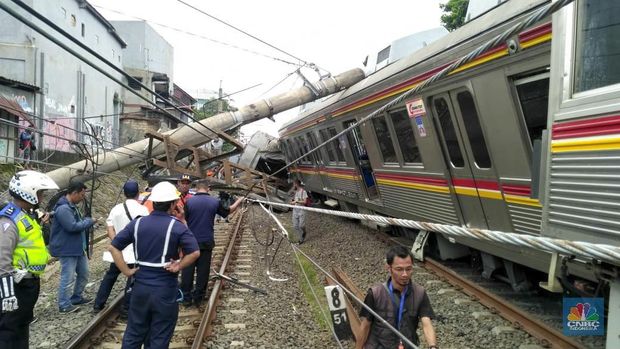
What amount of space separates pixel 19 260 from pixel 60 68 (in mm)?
22106

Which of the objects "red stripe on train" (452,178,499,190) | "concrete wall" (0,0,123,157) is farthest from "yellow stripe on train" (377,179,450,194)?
"concrete wall" (0,0,123,157)

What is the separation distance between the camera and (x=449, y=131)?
621 centimetres

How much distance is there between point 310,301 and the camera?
6.67 metres

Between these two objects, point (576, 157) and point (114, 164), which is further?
point (114, 164)

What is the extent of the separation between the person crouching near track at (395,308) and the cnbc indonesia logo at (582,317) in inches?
72.7

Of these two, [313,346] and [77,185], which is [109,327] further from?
[313,346]

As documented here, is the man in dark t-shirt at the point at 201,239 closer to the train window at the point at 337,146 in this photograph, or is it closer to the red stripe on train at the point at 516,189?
the red stripe on train at the point at 516,189

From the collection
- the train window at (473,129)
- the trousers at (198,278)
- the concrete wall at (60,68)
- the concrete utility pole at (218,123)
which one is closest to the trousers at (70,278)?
the trousers at (198,278)

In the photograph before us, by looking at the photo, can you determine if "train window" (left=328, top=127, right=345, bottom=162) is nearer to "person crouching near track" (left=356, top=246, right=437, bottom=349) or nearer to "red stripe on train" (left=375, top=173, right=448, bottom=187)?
"red stripe on train" (left=375, top=173, right=448, bottom=187)

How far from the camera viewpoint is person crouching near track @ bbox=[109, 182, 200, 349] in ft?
12.7

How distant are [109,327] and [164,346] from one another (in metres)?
2.01

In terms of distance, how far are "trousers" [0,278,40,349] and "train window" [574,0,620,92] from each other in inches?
159

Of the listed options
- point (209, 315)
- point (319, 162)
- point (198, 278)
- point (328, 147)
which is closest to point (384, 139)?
point (198, 278)

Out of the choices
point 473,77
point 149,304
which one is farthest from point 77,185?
point 473,77
